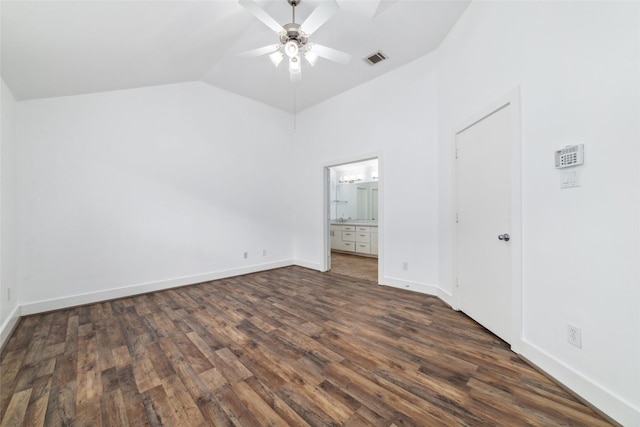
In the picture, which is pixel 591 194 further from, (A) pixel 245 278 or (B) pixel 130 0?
(A) pixel 245 278

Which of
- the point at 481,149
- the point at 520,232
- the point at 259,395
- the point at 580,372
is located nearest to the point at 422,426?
the point at 259,395

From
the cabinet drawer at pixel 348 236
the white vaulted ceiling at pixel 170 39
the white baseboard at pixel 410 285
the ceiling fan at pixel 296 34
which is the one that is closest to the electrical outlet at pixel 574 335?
the white baseboard at pixel 410 285

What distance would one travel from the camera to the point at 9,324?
230 cm

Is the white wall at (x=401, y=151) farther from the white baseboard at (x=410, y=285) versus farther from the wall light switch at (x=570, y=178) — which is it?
the wall light switch at (x=570, y=178)

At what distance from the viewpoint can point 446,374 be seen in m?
1.66

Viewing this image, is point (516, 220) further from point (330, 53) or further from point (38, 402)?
point (38, 402)

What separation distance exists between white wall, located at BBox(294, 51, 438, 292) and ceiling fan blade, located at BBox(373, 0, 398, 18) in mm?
1163

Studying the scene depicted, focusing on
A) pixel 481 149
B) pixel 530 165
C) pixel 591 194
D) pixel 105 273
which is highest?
pixel 481 149

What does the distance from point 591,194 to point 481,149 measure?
1.13 m

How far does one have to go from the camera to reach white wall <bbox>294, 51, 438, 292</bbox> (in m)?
3.31

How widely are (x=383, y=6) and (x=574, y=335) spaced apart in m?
3.12

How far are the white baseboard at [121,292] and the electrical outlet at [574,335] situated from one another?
4.22 m

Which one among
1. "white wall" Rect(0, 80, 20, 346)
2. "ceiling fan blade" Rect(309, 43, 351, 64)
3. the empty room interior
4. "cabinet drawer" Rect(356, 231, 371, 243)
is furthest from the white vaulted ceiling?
"cabinet drawer" Rect(356, 231, 371, 243)

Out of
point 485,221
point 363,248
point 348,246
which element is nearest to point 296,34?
point 485,221
